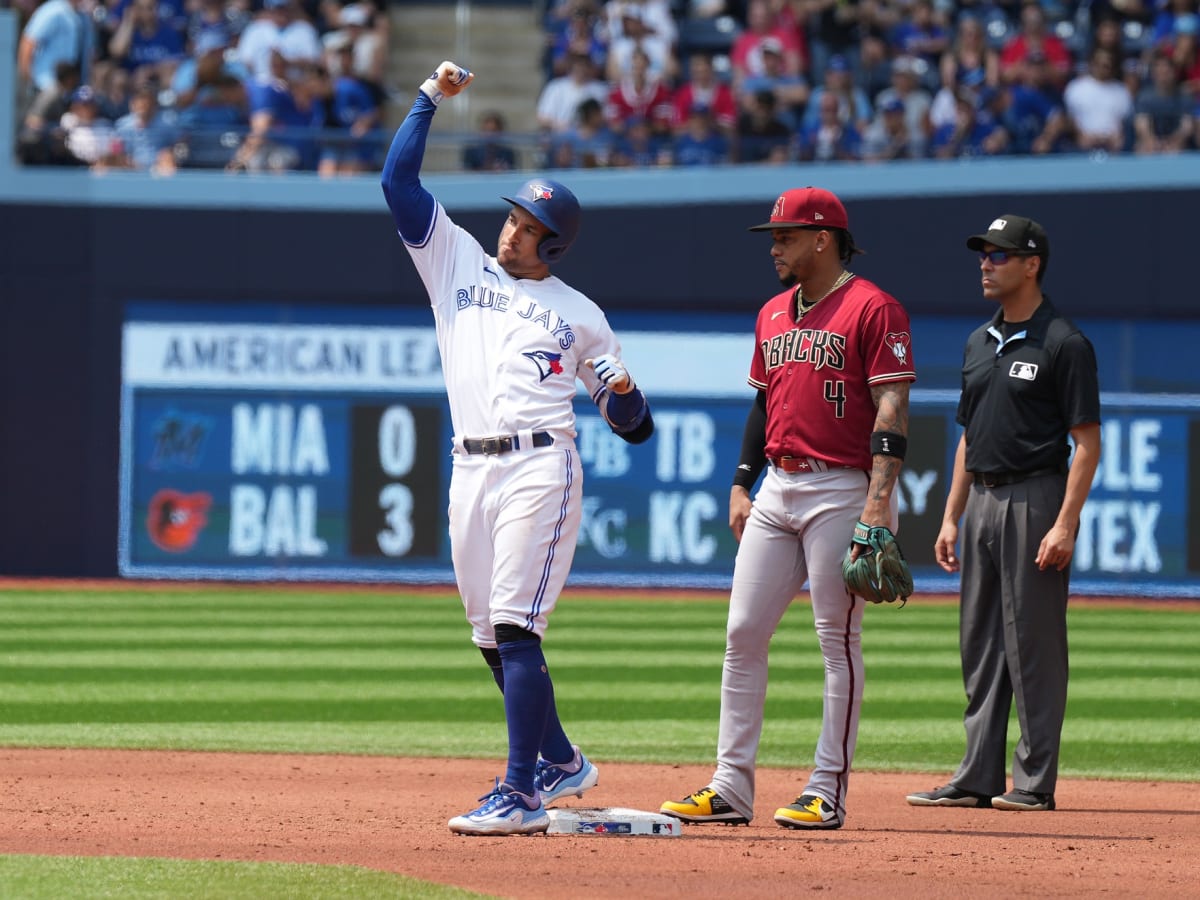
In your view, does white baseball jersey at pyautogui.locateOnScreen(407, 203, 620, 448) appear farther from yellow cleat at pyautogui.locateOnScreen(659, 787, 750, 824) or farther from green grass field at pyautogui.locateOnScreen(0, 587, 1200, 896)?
green grass field at pyautogui.locateOnScreen(0, 587, 1200, 896)

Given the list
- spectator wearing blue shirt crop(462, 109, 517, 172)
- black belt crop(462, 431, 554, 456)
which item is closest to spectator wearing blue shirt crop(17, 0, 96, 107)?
spectator wearing blue shirt crop(462, 109, 517, 172)

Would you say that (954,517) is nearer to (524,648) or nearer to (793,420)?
(793,420)

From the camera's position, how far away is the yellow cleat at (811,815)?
5750mm

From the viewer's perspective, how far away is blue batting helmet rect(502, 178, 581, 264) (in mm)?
5691

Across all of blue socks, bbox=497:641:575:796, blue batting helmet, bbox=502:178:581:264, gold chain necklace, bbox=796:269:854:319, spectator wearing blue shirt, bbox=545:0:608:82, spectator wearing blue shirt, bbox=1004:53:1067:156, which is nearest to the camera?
blue socks, bbox=497:641:575:796

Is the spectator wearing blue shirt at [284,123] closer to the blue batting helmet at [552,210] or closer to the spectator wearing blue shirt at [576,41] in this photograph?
the spectator wearing blue shirt at [576,41]

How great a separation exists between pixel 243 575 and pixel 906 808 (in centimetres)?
1221

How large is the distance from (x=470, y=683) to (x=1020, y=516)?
455 cm

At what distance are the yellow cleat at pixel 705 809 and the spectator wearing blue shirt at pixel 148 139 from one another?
13.4 meters

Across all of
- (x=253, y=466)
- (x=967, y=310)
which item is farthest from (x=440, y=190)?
(x=967, y=310)

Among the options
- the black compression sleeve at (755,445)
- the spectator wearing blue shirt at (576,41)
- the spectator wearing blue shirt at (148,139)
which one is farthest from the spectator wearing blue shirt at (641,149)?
the black compression sleeve at (755,445)

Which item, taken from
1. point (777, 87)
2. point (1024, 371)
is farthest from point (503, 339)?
point (777, 87)

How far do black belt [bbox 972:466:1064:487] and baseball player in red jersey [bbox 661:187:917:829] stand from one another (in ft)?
2.64

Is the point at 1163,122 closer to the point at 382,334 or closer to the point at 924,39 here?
the point at 924,39
